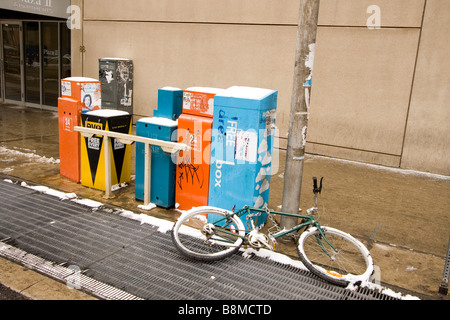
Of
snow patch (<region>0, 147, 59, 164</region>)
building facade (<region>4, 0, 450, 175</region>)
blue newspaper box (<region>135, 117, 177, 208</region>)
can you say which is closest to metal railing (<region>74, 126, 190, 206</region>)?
blue newspaper box (<region>135, 117, 177, 208</region>)

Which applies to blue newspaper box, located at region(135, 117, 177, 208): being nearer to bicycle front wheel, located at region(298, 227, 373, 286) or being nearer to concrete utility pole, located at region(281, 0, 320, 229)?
concrete utility pole, located at region(281, 0, 320, 229)

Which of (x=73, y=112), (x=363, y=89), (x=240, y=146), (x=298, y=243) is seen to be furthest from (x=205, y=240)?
(x=363, y=89)

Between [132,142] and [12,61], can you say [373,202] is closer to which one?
[132,142]

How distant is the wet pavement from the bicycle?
0.29 metres

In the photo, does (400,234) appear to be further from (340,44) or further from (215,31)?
(215,31)

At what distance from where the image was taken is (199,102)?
16.1 feet

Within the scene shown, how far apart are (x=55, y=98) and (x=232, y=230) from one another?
10844 mm

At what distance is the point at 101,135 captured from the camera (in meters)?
5.51

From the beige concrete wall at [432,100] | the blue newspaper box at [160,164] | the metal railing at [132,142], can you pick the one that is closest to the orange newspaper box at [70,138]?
the metal railing at [132,142]

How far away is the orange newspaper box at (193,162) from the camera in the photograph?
4867 millimetres

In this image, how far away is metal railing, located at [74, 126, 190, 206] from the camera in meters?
4.86

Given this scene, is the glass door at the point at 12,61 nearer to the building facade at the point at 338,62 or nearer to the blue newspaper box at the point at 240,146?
the building facade at the point at 338,62

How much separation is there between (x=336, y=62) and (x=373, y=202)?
3.46m

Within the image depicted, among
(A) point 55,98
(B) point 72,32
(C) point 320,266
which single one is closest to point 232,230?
(C) point 320,266
